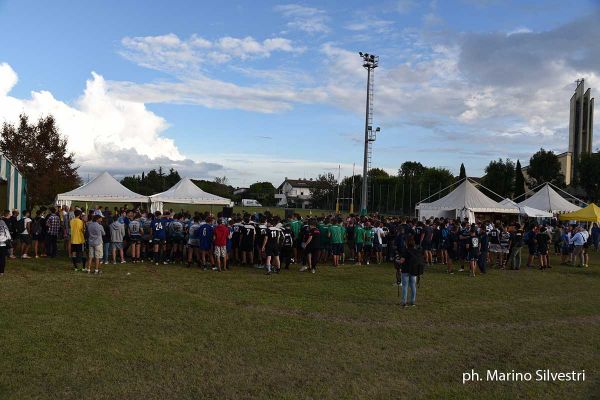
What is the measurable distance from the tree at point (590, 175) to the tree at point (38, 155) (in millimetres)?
41441

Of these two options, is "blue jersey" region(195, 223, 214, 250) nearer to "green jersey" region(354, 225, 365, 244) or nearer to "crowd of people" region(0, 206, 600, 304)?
"crowd of people" region(0, 206, 600, 304)

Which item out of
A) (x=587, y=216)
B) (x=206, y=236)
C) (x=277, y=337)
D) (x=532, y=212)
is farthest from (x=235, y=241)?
(x=532, y=212)

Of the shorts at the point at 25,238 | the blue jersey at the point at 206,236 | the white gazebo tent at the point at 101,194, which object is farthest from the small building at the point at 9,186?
the blue jersey at the point at 206,236

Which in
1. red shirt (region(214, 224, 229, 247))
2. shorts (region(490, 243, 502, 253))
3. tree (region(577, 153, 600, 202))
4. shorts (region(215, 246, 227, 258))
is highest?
tree (region(577, 153, 600, 202))

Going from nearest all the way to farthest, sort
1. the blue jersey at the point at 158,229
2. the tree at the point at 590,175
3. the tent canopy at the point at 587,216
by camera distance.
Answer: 1. the blue jersey at the point at 158,229
2. the tent canopy at the point at 587,216
3. the tree at the point at 590,175

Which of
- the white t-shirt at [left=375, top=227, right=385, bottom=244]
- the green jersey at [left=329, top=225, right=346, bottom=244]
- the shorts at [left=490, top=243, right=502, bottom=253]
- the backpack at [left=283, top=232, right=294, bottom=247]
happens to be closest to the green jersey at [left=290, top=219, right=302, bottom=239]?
the backpack at [left=283, top=232, right=294, bottom=247]

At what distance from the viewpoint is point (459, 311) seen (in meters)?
9.72

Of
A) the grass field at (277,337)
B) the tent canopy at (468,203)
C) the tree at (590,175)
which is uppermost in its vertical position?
the tree at (590,175)

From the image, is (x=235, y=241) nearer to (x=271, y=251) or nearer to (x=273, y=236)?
(x=271, y=251)

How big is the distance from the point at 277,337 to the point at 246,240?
24.9 ft

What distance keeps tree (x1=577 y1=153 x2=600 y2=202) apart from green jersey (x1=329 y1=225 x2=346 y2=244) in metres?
34.8

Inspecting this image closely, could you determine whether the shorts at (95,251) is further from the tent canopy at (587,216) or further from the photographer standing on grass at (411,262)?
the tent canopy at (587,216)

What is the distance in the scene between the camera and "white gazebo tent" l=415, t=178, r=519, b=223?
2673cm

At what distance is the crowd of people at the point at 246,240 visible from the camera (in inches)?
544
